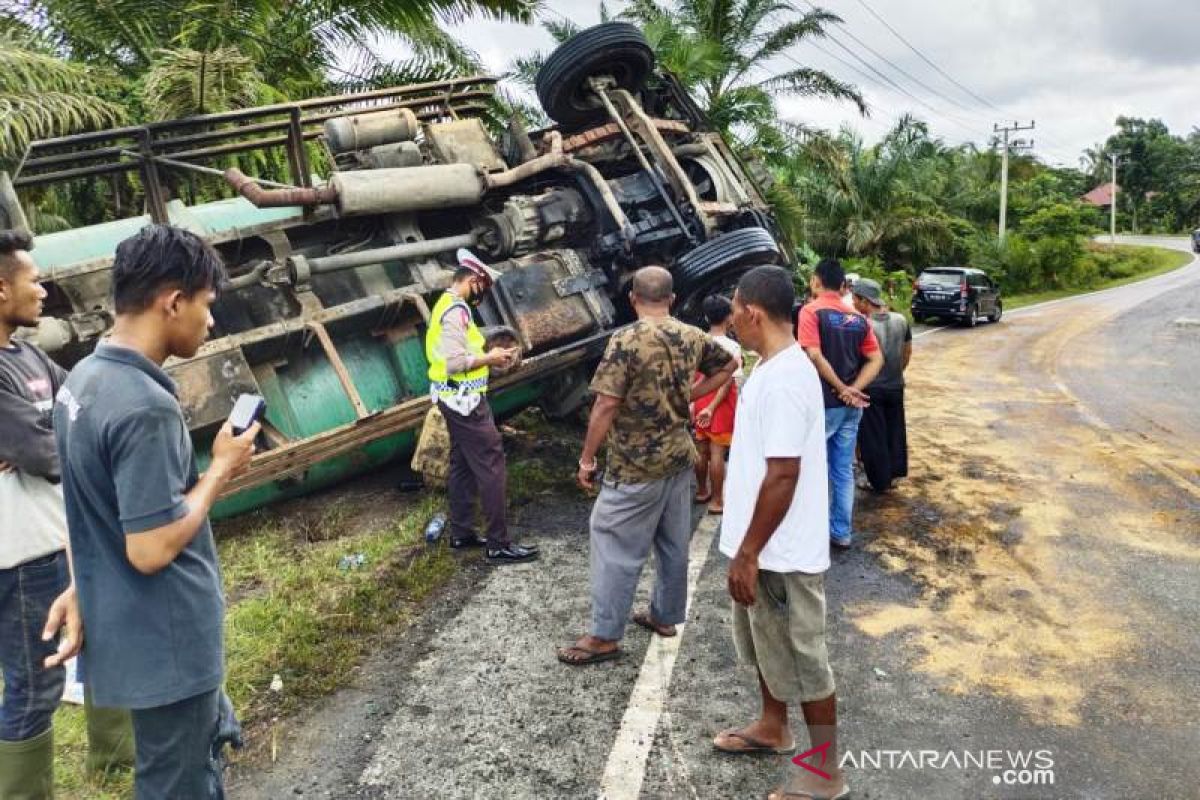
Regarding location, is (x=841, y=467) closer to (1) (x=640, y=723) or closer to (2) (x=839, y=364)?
(2) (x=839, y=364)

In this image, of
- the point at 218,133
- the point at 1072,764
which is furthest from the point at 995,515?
the point at 218,133

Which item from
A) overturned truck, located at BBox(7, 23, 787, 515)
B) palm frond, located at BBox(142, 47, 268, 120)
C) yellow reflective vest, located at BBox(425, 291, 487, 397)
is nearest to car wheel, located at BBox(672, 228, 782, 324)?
overturned truck, located at BBox(7, 23, 787, 515)

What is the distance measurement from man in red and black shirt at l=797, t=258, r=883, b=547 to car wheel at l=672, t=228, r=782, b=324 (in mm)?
1135

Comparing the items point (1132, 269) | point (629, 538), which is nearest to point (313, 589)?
point (629, 538)

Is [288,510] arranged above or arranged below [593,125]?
below

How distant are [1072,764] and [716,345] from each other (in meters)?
2.03

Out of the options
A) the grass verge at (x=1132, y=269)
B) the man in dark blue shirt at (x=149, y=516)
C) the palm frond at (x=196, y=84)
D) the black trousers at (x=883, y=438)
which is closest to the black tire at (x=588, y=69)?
the palm frond at (x=196, y=84)

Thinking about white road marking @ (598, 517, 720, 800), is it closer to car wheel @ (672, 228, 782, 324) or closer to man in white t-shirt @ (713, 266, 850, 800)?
man in white t-shirt @ (713, 266, 850, 800)

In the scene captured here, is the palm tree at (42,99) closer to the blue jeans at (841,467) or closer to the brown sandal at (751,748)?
the blue jeans at (841,467)

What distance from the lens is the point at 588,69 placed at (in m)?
7.00

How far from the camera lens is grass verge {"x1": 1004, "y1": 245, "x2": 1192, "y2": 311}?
2816cm

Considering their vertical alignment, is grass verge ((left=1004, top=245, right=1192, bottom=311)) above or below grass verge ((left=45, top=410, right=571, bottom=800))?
below

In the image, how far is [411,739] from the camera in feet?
10.1

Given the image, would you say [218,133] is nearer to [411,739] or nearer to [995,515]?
[411,739]
